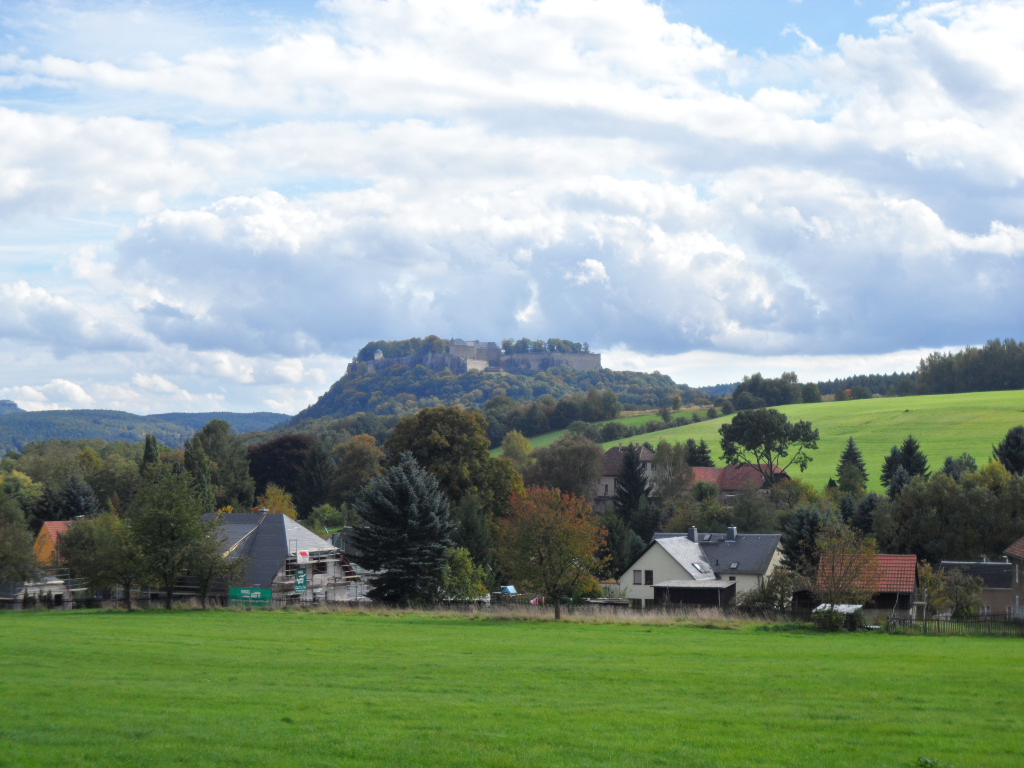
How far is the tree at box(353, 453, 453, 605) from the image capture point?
159 ft

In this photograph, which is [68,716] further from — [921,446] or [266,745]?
[921,446]

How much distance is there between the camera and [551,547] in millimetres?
41750

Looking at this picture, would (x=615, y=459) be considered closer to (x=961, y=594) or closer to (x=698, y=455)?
(x=698, y=455)

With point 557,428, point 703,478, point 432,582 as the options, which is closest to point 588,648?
point 432,582

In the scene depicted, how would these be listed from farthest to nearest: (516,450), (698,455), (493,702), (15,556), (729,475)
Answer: (516,450) < (698,455) < (729,475) < (15,556) < (493,702)

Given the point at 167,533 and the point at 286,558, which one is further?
the point at 286,558

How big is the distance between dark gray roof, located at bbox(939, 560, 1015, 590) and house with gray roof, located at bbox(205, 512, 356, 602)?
3427 centimetres

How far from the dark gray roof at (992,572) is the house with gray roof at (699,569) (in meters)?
10.9

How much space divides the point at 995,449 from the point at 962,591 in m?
44.5

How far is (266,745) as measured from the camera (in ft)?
43.2

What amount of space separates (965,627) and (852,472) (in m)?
54.0

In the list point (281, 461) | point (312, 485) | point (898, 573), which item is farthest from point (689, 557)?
point (281, 461)

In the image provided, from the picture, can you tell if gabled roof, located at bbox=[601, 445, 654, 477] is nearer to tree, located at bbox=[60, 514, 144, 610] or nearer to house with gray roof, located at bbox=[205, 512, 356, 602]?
house with gray roof, located at bbox=[205, 512, 356, 602]

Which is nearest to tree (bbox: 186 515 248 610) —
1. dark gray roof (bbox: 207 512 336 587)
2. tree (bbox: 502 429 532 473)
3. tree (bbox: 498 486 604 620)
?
dark gray roof (bbox: 207 512 336 587)
